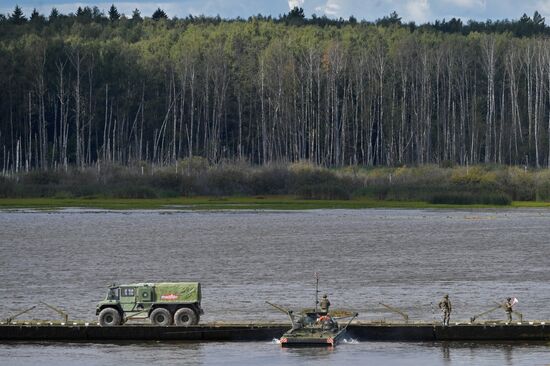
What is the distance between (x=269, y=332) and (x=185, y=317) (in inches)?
135

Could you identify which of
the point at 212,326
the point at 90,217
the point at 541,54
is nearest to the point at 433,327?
the point at 212,326

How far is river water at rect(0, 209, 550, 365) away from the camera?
54.8 meters

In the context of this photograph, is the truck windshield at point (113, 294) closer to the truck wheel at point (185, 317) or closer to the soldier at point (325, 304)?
the truck wheel at point (185, 317)

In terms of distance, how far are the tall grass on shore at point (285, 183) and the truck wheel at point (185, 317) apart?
316 ft

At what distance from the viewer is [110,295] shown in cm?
5731

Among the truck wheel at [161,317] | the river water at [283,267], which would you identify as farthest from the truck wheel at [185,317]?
the river water at [283,267]

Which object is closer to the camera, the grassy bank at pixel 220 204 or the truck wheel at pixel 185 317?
the truck wheel at pixel 185 317

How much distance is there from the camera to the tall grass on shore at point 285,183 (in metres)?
153

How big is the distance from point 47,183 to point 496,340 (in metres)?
109

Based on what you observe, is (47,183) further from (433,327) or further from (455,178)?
(433,327)

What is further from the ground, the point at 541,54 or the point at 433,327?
the point at 541,54

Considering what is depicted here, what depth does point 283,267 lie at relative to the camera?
8850cm

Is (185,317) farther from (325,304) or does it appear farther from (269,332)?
(325,304)

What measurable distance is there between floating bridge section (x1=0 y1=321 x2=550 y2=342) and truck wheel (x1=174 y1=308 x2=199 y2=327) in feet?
1.32
